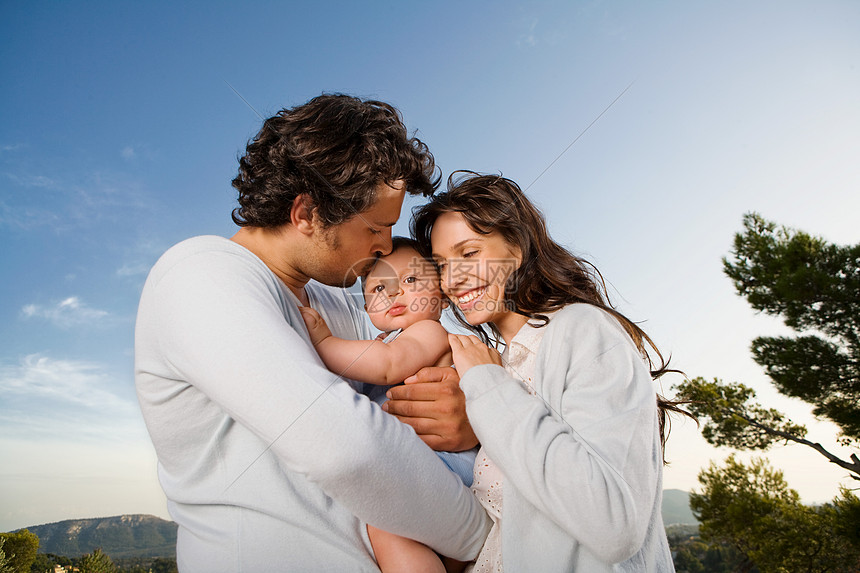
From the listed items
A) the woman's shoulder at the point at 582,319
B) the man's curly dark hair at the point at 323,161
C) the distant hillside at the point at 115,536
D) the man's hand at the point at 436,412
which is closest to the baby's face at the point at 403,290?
the man's curly dark hair at the point at 323,161

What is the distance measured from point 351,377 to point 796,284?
1102cm

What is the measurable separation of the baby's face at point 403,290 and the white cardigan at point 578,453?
2.36 feet

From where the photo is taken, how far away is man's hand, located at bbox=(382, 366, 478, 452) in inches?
70.8

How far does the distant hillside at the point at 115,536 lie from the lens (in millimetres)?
5957

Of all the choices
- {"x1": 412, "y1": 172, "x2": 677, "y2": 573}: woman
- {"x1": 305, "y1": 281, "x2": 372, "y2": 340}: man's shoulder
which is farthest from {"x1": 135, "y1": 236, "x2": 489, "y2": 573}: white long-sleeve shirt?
{"x1": 305, "y1": 281, "x2": 372, "y2": 340}: man's shoulder

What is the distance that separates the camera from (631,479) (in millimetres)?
1426

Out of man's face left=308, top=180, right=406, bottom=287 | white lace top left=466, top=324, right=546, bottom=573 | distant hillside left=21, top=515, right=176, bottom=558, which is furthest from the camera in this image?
distant hillside left=21, top=515, right=176, bottom=558

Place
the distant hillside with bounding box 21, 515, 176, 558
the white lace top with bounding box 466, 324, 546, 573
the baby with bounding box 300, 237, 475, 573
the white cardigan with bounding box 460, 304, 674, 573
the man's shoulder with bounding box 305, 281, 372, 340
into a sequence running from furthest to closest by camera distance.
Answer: the distant hillside with bounding box 21, 515, 176, 558, the man's shoulder with bounding box 305, 281, 372, 340, the white lace top with bounding box 466, 324, 546, 573, the baby with bounding box 300, 237, 475, 573, the white cardigan with bounding box 460, 304, 674, 573

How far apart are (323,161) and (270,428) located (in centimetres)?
125

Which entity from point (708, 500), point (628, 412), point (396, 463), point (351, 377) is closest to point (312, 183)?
point (351, 377)

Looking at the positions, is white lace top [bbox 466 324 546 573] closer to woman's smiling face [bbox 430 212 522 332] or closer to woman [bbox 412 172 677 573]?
woman [bbox 412 172 677 573]

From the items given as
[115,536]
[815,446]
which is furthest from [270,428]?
[815,446]

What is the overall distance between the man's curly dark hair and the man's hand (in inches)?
28.0

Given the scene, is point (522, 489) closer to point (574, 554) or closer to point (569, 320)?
point (574, 554)
